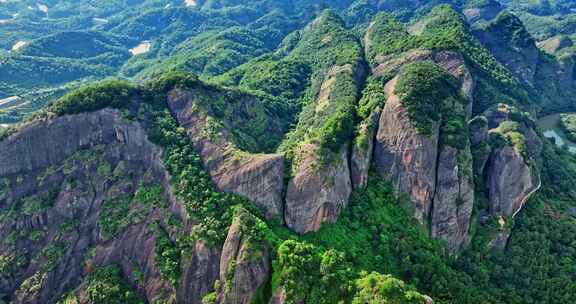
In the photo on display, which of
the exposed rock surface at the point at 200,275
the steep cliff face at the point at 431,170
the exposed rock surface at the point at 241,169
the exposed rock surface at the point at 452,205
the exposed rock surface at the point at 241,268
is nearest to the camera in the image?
the exposed rock surface at the point at 241,268

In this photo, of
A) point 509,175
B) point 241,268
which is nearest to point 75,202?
point 241,268

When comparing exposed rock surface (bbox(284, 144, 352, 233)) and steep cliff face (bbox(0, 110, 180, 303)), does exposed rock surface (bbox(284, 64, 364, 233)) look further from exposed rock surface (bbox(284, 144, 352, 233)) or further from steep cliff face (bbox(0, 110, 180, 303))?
steep cliff face (bbox(0, 110, 180, 303))

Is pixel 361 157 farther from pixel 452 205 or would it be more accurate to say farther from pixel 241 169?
pixel 241 169

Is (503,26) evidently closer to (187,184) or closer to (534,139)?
(534,139)

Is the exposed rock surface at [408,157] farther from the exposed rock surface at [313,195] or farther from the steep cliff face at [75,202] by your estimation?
the steep cliff face at [75,202]

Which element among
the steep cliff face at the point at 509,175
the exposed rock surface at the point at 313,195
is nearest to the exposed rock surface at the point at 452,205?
the steep cliff face at the point at 509,175

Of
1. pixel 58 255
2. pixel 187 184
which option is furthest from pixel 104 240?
pixel 187 184
